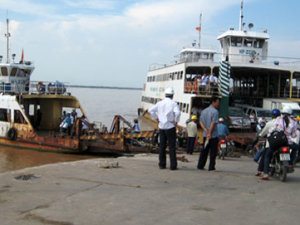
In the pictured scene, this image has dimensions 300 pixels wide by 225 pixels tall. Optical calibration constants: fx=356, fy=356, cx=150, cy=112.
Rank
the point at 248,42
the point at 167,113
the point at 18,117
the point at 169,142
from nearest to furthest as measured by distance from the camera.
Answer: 1. the point at 167,113
2. the point at 169,142
3. the point at 18,117
4. the point at 248,42

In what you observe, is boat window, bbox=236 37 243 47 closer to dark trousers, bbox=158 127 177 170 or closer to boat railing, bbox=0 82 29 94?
boat railing, bbox=0 82 29 94

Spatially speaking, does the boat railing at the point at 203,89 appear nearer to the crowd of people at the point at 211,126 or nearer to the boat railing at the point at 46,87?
the boat railing at the point at 46,87

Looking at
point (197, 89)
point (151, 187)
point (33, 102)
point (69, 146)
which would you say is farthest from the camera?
point (33, 102)

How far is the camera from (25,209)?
4.46 meters

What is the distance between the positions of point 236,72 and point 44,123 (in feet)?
49.8

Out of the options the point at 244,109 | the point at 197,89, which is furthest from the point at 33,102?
A: the point at 244,109

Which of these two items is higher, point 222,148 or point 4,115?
point 4,115

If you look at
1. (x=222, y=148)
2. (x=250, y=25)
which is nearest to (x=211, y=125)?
(x=222, y=148)

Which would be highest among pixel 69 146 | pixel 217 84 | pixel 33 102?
pixel 217 84

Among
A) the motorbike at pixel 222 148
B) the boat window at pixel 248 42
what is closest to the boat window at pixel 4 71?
the motorbike at pixel 222 148

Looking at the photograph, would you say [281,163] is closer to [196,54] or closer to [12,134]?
[12,134]

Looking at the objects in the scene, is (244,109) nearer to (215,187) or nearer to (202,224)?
(215,187)

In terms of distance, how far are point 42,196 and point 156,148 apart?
33.3 ft

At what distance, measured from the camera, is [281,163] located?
264 inches
